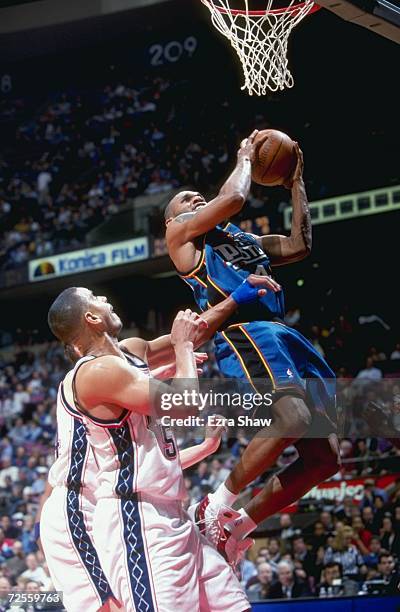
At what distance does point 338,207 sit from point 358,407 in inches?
307

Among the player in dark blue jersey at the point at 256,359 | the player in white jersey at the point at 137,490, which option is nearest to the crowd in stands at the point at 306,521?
the player in dark blue jersey at the point at 256,359

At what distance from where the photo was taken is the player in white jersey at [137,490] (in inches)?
148

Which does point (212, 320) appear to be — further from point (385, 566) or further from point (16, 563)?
point (16, 563)

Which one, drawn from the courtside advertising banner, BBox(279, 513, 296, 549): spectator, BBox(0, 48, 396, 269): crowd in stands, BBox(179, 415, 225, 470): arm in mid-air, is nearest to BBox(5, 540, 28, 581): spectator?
BBox(279, 513, 296, 549): spectator

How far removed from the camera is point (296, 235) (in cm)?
494

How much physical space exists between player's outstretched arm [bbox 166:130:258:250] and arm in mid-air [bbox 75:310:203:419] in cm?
81

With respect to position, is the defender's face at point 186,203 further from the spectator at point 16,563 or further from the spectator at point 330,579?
the spectator at point 16,563

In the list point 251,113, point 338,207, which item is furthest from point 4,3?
point 338,207

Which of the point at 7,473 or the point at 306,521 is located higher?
the point at 7,473

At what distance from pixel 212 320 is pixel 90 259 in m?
12.6

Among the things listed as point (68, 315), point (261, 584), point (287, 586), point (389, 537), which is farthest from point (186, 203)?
point (389, 537)

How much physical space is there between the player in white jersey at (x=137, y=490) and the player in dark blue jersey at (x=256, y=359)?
0.52 m

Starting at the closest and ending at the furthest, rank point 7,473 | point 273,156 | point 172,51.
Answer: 1. point 273,156
2. point 7,473
3. point 172,51

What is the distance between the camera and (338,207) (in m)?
13.9
